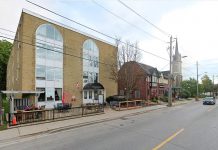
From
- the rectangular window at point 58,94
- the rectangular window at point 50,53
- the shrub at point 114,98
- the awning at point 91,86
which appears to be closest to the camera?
the rectangular window at point 50,53

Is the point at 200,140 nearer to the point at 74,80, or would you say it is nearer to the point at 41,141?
the point at 41,141

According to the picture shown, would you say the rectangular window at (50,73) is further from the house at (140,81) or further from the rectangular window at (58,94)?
the house at (140,81)

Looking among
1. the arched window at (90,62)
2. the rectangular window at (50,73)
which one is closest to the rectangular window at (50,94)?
the rectangular window at (50,73)

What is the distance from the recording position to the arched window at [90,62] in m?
35.8

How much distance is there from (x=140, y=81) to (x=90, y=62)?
1703cm

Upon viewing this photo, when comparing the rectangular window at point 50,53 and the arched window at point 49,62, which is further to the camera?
the rectangular window at point 50,53

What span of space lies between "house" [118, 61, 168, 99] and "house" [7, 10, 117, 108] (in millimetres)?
3508

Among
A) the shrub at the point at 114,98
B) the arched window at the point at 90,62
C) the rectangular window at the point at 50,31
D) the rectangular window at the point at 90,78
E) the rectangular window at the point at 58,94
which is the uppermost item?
the rectangular window at the point at 50,31

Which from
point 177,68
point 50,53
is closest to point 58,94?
point 50,53

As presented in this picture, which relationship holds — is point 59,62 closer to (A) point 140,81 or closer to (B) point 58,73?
(B) point 58,73

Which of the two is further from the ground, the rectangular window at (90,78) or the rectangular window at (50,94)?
the rectangular window at (90,78)

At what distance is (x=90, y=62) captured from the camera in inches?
1453

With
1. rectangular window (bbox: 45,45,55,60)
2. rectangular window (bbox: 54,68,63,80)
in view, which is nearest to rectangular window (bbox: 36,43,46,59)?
rectangular window (bbox: 45,45,55,60)

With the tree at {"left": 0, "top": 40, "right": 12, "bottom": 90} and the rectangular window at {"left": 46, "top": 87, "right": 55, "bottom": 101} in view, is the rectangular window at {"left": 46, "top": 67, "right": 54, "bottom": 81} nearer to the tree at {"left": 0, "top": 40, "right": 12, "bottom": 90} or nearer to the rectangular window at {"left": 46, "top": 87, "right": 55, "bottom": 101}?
the rectangular window at {"left": 46, "top": 87, "right": 55, "bottom": 101}
